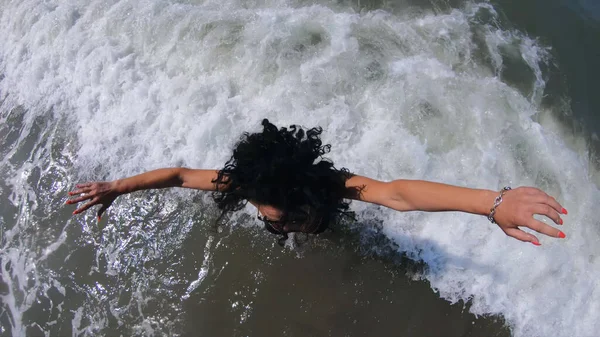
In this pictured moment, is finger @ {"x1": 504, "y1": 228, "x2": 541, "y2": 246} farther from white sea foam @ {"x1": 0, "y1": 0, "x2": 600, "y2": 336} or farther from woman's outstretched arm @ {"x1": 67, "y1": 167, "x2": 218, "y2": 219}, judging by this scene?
white sea foam @ {"x1": 0, "y1": 0, "x2": 600, "y2": 336}

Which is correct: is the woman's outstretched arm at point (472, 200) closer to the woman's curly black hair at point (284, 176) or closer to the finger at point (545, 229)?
the finger at point (545, 229)

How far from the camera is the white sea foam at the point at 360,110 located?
455cm

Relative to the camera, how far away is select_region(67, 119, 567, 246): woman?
2416 mm

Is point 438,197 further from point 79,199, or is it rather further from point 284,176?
point 79,199

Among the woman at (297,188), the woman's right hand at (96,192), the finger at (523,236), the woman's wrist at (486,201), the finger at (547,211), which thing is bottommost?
the finger at (523,236)

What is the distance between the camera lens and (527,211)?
6.89ft

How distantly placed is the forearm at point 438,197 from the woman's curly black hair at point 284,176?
15.4 inches

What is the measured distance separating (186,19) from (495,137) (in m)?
4.31

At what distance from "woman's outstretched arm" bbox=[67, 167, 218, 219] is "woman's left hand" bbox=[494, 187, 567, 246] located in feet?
5.92

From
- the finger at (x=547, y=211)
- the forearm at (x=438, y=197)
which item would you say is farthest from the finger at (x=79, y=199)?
the finger at (x=547, y=211)

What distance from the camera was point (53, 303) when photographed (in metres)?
4.46

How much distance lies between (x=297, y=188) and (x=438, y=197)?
83 centimetres

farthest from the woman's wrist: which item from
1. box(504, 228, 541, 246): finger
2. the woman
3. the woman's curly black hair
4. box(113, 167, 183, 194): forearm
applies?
box(113, 167, 183, 194): forearm

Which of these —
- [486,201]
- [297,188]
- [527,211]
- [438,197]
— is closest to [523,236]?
[527,211]
